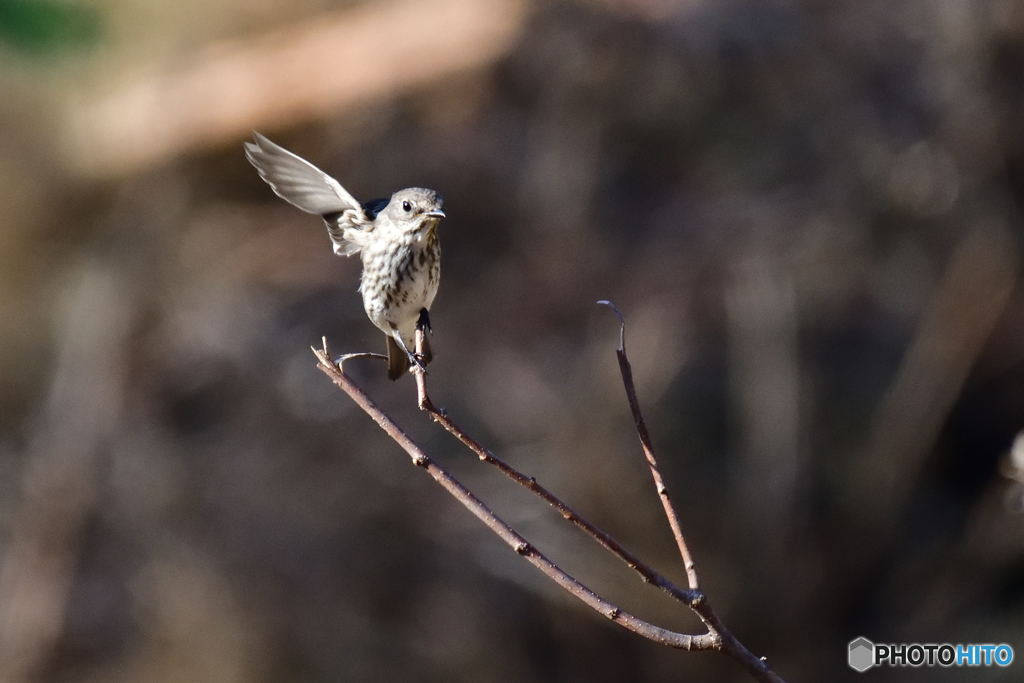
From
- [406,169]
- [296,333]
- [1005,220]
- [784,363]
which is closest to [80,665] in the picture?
[296,333]

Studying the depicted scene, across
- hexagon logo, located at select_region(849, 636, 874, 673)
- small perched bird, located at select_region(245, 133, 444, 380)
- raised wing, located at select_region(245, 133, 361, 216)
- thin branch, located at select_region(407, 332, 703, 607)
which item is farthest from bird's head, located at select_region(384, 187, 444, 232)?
hexagon logo, located at select_region(849, 636, 874, 673)

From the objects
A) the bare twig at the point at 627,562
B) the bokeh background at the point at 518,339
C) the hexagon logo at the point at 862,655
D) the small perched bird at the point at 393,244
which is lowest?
the bare twig at the point at 627,562

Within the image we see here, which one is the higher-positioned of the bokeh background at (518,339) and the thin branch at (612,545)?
the bokeh background at (518,339)

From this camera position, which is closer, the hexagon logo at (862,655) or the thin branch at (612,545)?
the thin branch at (612,545)

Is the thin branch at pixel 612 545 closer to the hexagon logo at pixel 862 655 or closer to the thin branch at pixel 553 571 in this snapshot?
the thin branch at pixel 553 571

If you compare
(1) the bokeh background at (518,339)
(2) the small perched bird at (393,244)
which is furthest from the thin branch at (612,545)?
(1) the bokeh background at (518,339)

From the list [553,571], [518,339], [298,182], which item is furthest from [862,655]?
[553,571]

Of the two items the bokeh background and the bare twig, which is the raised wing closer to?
the bare twig

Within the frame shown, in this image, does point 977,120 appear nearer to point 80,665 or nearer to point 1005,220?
point 1005,220
